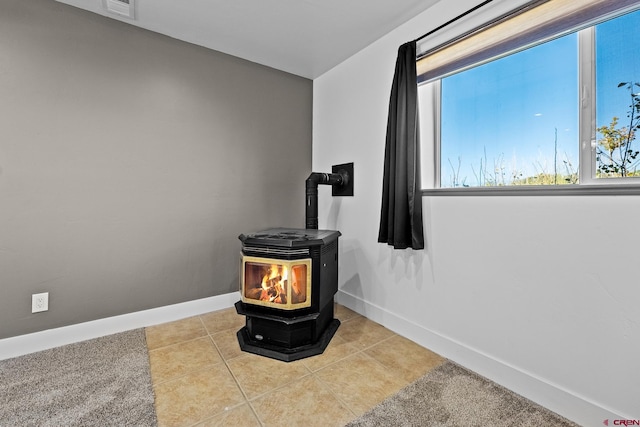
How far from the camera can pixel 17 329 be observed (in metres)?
2.06

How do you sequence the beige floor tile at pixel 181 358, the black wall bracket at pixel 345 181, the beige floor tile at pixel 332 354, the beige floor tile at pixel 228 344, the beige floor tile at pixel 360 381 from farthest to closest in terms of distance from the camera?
the black wall bracket at pixel 345 181 → the beige floor tile at pixel 228 344 → the beige floor tile at pixel 332 354 → the beige floor tile at pixel 181 358 → the beige floor tile at pixel 360 381

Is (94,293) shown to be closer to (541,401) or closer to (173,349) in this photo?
(173,349)

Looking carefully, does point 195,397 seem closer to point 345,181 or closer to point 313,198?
point 313,198

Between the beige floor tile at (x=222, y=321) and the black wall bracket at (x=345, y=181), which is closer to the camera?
the beige floor tile at (x=222, y=321)

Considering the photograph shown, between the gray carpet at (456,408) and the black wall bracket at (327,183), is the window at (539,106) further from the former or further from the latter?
the gray carpet at (456,408)

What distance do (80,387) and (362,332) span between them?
73.3 inches

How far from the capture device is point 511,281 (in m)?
1.75

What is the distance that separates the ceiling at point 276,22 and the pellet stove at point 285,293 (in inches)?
66.0

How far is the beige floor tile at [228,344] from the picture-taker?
2.08 meters

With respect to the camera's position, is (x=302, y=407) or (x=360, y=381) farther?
(x=360, y=381)

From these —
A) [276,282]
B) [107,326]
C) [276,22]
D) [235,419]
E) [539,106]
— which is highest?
[276,22]

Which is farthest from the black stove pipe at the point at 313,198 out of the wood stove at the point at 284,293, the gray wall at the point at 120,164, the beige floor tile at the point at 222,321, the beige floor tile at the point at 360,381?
the beige floor tile at the point at 360,381

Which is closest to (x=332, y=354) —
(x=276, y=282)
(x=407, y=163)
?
(x=276, y=282)

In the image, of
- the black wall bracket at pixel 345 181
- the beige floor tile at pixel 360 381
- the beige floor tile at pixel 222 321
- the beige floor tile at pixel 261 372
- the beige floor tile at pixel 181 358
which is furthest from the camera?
the black wall bracket at pixel 345 181
